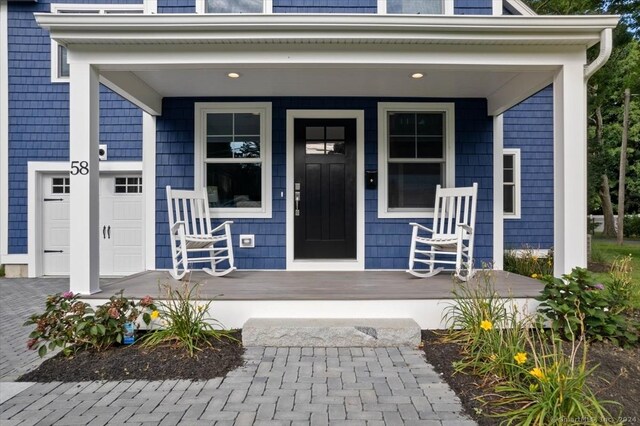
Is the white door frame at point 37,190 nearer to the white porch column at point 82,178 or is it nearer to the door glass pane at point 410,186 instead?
the white porch column at point 82,178

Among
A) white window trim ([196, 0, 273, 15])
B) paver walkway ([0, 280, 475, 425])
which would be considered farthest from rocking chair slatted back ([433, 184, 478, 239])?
white window trim ([196, 0, 273, 15])

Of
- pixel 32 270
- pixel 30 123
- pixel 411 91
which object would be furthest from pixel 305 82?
pixel 32 270

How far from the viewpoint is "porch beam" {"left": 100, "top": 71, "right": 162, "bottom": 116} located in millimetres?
3789

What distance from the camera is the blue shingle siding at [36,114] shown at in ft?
20.1

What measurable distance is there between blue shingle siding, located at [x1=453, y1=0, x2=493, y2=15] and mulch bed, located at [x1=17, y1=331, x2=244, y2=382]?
512 centimetres

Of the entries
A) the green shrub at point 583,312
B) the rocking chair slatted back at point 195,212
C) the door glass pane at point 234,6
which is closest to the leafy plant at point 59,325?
the rocking chair slatted back at point 195,212

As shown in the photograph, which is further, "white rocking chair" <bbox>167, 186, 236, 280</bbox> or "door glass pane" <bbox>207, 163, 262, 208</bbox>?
"door glass pane" <bbox>207, 163, 262, 208</bbox>

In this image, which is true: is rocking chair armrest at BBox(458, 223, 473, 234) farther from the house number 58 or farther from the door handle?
the house number 58

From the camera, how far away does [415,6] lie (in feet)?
17.5

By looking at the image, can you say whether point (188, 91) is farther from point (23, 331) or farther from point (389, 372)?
point (389, 372)

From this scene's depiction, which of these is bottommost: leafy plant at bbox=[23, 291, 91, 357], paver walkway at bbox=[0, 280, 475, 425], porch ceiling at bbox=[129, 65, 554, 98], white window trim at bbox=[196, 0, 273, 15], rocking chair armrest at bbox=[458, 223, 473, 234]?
paver walkway at bbox=[0, 280, 475, 425]

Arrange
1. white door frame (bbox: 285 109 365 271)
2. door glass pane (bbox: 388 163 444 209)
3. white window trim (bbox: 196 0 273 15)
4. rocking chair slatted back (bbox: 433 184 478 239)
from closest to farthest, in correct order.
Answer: rocking chair slatted back (bbox: 433 184 478 239) < white door frame (bbox: 285 109 365 271) < door glass pane (bbox: 388 163 444 209) < white window trim (bbox: 196 0 273 15)

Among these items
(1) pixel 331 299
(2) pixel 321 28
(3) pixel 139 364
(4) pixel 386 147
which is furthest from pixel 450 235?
(3) pixel 139 364

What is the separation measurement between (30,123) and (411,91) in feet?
19.0
